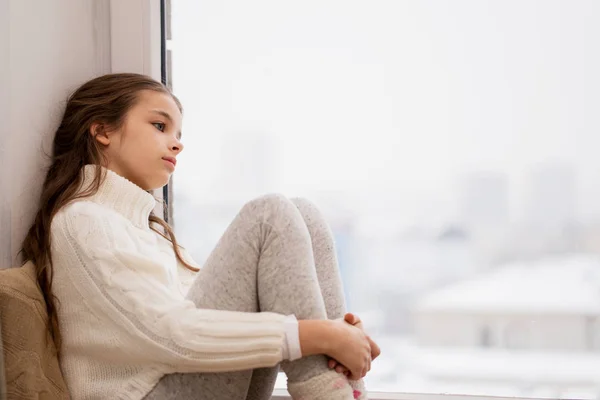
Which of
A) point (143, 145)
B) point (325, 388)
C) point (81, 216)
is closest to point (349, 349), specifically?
point (325, 388)

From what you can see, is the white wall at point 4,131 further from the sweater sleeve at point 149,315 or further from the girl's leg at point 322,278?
the girl's leg at point 322,278

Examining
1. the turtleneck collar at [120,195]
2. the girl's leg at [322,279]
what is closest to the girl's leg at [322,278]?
the girl's leg at [322,279]

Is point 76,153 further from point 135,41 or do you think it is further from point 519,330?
point 519,330

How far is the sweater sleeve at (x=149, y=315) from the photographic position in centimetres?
112

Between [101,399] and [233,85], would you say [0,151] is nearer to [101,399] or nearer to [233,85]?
[101,399]

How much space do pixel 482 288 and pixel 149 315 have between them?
945 mm

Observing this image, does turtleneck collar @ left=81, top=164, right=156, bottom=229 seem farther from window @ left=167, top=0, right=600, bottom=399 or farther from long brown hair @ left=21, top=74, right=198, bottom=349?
window @ left=167, top=0, right=600, bottom=399

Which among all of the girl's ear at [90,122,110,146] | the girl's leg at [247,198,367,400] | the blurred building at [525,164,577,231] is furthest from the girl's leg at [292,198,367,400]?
the blurred building at [525,164,577,231]

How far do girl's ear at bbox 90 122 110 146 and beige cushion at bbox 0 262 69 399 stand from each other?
1.21 ft

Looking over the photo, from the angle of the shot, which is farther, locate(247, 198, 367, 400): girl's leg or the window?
the window

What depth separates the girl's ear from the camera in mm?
1460

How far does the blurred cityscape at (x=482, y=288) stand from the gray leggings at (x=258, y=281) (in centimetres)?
61

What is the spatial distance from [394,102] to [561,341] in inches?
29.0

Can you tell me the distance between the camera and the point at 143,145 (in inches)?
57.5
